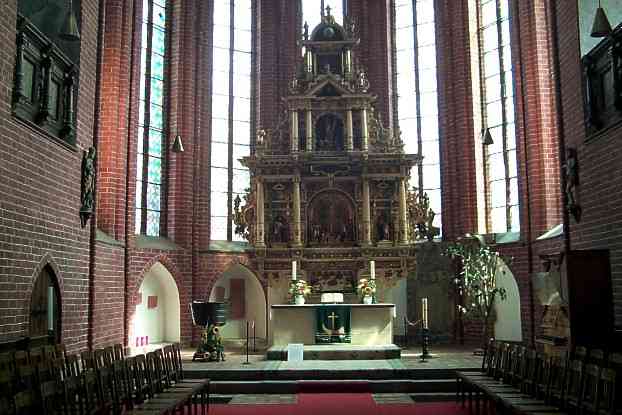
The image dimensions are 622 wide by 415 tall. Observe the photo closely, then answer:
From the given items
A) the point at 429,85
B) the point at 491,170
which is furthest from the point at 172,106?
the point at 491,170

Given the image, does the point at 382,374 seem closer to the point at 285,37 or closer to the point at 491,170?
the point at 491,170

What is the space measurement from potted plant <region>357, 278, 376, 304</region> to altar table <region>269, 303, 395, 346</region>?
1.79ft

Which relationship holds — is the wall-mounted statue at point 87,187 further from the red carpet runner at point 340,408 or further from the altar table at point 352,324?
the altar table at point 352,324

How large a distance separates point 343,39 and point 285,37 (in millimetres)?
4056

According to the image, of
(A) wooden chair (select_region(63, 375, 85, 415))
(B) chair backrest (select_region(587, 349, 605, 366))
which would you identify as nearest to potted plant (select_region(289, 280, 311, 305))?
(B) chair backrest (select_region(587, 349, 605, 366))

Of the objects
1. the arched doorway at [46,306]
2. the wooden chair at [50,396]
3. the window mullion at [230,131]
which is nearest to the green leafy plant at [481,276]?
the window mullion at [230,131]

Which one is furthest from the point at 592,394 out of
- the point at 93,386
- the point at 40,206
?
the point at 40,206

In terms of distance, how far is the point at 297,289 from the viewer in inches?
649

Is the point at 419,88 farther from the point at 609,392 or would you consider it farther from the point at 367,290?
the point at 609,392

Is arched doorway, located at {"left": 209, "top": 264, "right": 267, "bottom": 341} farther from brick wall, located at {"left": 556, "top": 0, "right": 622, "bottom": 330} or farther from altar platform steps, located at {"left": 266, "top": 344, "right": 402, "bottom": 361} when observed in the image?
brick wall, located at {"left": 556, "top": 0, "right": 622, "bottom": 330}

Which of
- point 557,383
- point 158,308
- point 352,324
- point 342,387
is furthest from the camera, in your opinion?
point 158,308

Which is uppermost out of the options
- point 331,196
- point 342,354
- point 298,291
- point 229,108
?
point 229,108

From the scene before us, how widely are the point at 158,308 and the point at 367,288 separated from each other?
652cm

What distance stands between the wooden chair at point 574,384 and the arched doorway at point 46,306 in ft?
26.9
